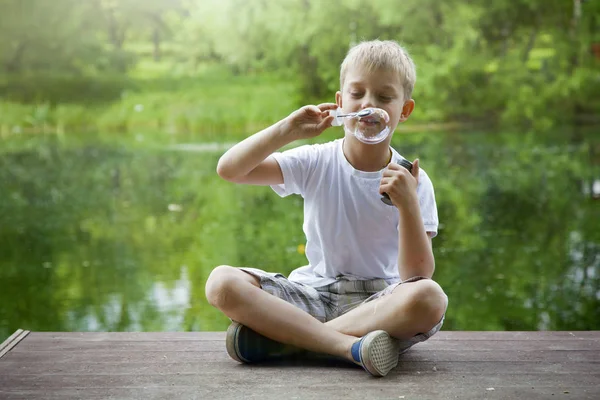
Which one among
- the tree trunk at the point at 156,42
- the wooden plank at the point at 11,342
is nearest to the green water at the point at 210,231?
the tree trunk at the point at 156,42

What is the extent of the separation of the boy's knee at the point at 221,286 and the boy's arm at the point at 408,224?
0.96 ft

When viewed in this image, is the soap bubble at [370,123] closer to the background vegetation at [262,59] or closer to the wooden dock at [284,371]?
the wooden dock at [284,371]

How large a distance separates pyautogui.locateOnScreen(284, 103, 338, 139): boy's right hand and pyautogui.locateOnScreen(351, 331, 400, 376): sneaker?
36cm

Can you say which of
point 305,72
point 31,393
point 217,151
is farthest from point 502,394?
point 305,72

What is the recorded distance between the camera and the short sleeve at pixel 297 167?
5.18 feet

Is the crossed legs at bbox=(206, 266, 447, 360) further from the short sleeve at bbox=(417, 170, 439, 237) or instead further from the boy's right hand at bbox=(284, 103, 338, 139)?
the boy's right hand at bbox=(284, 103, 338, 139)

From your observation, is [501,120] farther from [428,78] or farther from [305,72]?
[305,72]

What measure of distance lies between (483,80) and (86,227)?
3.61 metres

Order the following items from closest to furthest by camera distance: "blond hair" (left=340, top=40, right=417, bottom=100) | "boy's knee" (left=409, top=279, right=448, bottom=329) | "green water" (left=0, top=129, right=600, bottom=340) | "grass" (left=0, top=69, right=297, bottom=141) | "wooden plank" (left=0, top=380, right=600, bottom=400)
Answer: "wooden plank" (left=0, top=380, right=600, bottom=400), "boy's knee" (left=409, top=279, right=448, bottom=329), "blond hair" (left=340, top=40, right=417, bottom=100), "green water" (left=0, top=129, right=600, bottom=340), "grass" (left=0, top=69, right=297, bottom=141)

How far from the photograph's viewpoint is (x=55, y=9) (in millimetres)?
6891

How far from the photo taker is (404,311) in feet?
4.65

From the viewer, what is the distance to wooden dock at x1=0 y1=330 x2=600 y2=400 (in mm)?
1299

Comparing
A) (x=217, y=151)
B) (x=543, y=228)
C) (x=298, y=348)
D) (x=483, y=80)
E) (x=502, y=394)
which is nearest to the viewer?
(x=502, y=394)

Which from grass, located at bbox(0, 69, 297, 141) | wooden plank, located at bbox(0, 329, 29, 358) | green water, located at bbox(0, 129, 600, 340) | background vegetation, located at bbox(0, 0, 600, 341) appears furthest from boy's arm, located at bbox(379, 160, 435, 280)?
grass, located at bbox(0, 69, 297, 141)
